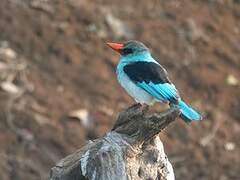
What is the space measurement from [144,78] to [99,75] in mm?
4582

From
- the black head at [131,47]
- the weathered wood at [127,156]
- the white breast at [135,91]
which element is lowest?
the white breast at [135,91]

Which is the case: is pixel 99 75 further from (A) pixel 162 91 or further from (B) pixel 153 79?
(A) pixel 162 91

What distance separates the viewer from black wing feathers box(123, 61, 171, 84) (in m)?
5.41

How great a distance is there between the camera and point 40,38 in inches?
402

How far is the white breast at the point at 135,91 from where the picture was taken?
5531 millimetres

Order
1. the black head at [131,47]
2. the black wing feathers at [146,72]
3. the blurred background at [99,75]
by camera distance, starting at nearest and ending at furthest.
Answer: the black wing feathers at [146,72] < the black head at [131,47] < the blurred background at [99,75]

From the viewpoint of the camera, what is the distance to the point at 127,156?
412 cm

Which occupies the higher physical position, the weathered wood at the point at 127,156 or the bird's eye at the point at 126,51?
the weathered wood at the point at 127,156

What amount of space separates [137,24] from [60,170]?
6869 mm

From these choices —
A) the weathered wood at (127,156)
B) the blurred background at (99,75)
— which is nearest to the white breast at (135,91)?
the weathered wood at (127,156)

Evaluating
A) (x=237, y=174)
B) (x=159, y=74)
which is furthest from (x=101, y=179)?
(x=237, y=174)

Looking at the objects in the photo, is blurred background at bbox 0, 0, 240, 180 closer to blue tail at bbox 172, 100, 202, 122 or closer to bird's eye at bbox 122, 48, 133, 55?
bird's eye at bbox 122, 48, 133, 55

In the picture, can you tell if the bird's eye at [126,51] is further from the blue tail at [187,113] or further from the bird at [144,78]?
the blue tail at [187,113]

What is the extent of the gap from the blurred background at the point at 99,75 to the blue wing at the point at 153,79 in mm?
3501
